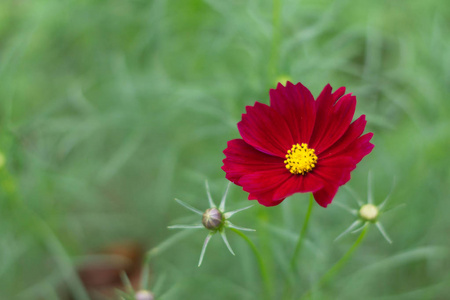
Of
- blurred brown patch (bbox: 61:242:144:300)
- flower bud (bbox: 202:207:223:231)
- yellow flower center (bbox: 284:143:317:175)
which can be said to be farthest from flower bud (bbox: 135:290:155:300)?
blurred brown patch (bbox: 61:242:144:300)

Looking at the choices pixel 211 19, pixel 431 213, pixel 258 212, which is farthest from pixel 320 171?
pixel 211 19

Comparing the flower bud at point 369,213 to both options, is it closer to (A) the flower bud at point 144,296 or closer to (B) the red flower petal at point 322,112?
(B) the red flower petal at point 322,112

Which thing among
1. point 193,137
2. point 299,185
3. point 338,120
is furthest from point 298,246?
point 193,137

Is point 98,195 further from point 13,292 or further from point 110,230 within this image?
point 13,292

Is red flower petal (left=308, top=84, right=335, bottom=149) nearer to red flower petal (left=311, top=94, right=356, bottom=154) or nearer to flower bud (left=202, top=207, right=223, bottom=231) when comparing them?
red flower petal (left=311, top=94, right=356, bottom=154)

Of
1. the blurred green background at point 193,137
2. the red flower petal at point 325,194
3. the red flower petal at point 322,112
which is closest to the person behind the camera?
the red flower petal at point 325,194

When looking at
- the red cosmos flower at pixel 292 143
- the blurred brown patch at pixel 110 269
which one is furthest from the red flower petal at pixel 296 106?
the blurred brown patch at pixel 110 269
